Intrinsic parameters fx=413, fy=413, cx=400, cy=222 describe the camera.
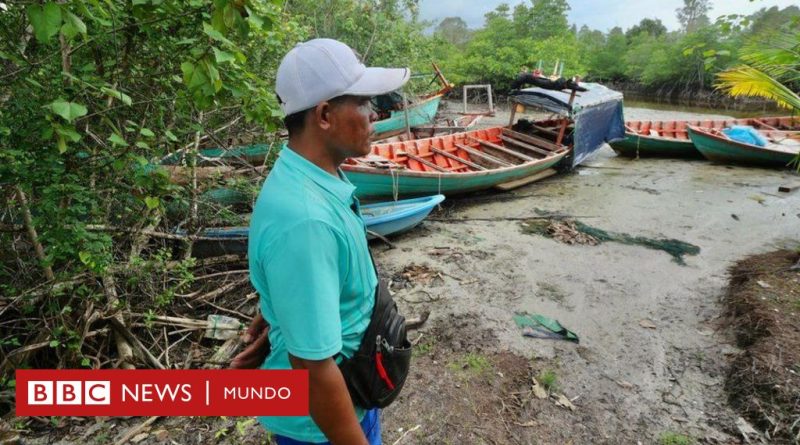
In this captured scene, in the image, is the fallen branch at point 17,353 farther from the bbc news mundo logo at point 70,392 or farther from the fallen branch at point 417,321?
the fallen branch at point 417,321

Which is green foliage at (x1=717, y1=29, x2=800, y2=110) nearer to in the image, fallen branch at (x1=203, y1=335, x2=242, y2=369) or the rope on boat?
the rope on boat

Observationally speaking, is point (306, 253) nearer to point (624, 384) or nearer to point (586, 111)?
point (624, 384)

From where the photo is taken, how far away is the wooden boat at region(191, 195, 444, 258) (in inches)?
212

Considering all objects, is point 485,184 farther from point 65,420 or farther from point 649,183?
point 65,420

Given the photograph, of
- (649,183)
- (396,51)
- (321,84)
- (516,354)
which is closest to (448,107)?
(396,51)

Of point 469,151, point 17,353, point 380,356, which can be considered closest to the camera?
point 380,356

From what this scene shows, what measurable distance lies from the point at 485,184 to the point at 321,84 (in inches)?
323

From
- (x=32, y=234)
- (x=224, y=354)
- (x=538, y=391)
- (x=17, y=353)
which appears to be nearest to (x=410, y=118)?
(x=224, y=354)

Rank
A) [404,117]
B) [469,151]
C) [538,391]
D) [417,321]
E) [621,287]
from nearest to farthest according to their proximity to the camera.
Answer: [538,391], [417,321], [621,287], [469,151], [404,117]

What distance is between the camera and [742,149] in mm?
11641

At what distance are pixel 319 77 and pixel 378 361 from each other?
3.11ft

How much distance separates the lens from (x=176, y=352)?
163 inches

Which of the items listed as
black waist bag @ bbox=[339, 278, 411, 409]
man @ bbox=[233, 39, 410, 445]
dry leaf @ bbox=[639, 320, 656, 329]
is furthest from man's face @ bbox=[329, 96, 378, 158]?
dry leaf @ bbox=[639, 320, 656, 329]

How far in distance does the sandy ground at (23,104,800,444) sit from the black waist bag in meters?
2.03
